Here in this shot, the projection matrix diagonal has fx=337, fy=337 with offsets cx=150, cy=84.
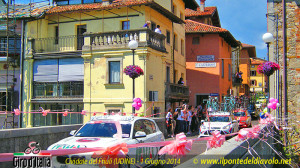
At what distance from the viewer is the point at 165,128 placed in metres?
20.0

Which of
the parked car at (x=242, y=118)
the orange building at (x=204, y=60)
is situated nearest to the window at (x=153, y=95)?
the parked car at (x=242, y=118)

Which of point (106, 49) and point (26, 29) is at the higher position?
point (26, 29)

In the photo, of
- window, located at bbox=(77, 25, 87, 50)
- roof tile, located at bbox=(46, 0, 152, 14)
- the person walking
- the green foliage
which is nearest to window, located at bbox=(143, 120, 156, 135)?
the green foliage

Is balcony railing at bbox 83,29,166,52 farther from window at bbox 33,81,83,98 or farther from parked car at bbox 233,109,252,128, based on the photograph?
parked car at bbox 233,109,252,128

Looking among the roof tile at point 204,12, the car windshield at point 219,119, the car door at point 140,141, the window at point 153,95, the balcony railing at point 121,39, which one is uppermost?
the roof tile at point 204,12

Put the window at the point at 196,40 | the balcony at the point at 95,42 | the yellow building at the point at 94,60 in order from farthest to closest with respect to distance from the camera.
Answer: the window at the point at 196,40, the yellow building at the point at 94,60, the balcony at the point at 95,42

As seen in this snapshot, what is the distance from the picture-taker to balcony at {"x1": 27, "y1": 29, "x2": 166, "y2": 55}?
73.1 feet

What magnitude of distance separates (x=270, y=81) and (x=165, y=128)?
23.5 ft

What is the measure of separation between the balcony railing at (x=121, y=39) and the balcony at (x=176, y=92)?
3.28m

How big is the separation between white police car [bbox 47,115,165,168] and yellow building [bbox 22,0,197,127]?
40.2ft

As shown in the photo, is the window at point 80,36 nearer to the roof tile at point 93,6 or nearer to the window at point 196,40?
the roof tile at point 93,6

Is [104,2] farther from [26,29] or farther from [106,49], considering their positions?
[26,29]

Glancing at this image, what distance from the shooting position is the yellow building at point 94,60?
2264 cm

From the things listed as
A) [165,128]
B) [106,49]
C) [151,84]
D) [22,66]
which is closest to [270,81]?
[165,128]
